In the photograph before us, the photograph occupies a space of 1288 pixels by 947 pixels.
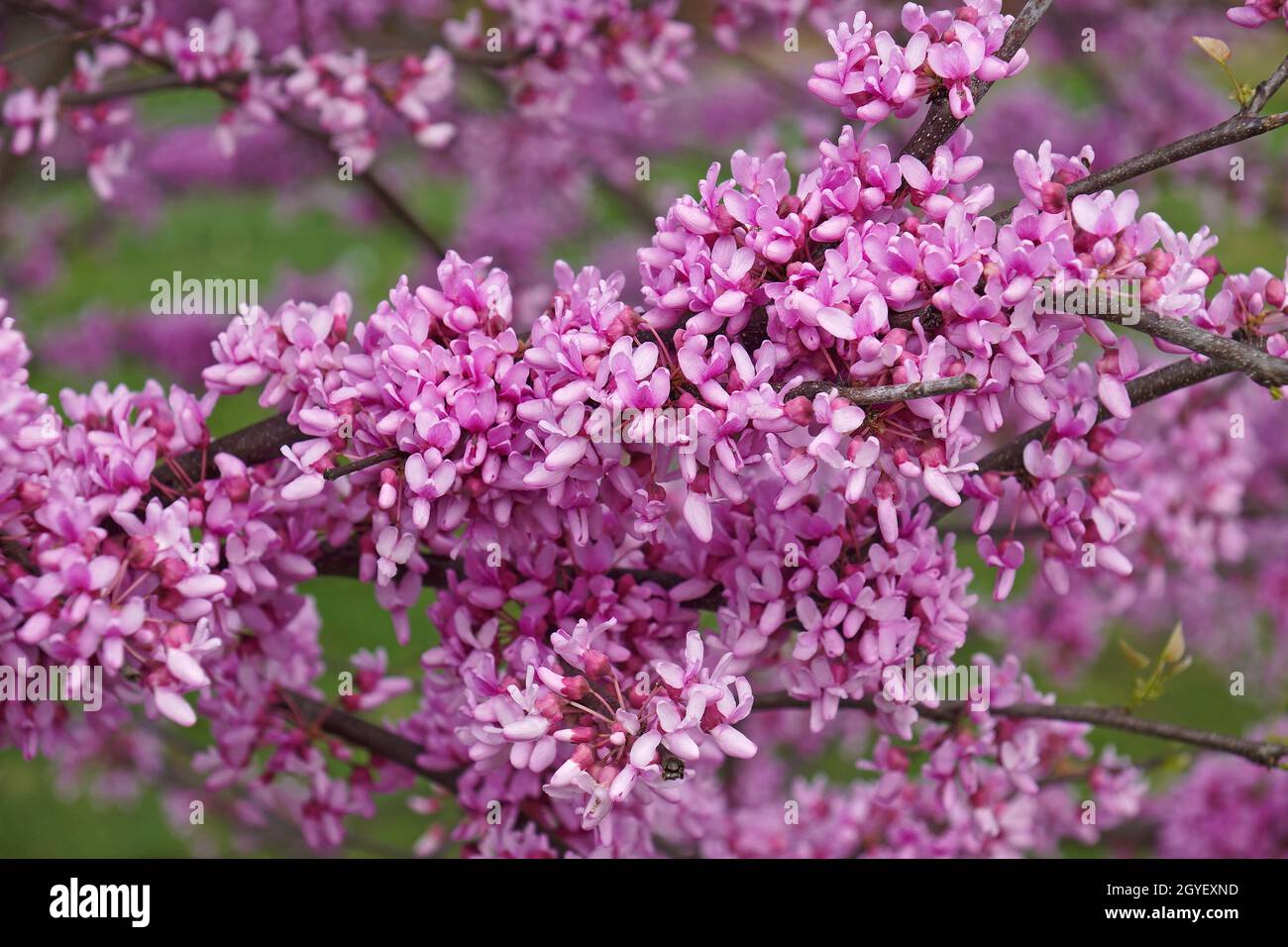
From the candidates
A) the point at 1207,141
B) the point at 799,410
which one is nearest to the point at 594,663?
the point at 799,410

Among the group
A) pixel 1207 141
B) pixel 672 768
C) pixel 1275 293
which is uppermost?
pixel 1207 141

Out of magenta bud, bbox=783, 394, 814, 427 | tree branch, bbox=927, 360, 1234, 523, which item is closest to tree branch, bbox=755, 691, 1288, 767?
tree branch, bbox=927, 360, 1234, 523

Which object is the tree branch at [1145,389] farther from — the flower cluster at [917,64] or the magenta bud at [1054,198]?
the flower cluster at [917,64]

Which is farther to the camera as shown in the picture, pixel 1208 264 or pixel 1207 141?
pixel 1208 264

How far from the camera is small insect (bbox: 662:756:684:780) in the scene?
4.67 feet

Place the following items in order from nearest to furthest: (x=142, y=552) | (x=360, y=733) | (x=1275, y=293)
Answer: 1. (x=142, y=552)
2. (x=1275, y=293)
3. (x=360, y=733)

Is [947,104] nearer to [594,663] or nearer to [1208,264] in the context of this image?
[1208,264]

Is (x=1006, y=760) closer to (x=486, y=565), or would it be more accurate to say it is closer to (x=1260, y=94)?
(x=486, y=565)

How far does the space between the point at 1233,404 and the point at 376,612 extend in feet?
12.2

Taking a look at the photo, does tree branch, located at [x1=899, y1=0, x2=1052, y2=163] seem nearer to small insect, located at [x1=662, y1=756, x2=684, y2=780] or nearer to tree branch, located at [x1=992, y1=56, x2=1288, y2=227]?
tree branch, located at [x1=992, y1=56, x2=1288, y2=227]

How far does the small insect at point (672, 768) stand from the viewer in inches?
56.1

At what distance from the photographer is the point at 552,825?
6.31 feet

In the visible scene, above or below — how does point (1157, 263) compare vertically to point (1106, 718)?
above

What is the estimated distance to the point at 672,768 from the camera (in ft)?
4.67
